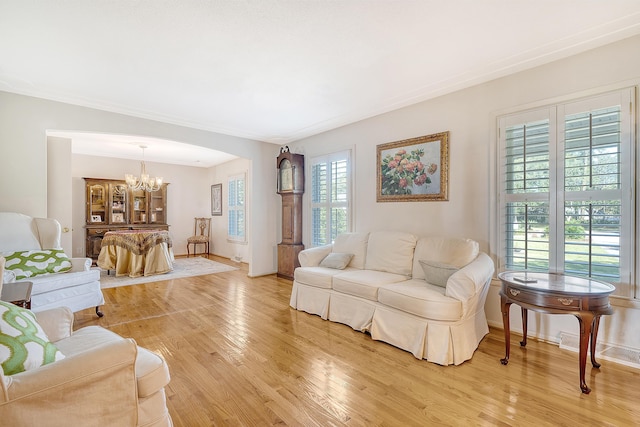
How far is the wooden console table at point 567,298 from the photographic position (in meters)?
1.91

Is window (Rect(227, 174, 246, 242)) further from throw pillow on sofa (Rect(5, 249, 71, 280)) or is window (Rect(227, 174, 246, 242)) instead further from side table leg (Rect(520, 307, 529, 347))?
side table leg (Rect(520, 307, 529, 347))

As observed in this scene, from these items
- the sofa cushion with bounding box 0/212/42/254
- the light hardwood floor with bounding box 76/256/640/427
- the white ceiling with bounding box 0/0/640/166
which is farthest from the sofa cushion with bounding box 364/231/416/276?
the sofa cushion with bounding box 0/212/42/254

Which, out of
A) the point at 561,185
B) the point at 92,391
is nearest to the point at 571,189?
the point at 561,185

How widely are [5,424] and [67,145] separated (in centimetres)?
465

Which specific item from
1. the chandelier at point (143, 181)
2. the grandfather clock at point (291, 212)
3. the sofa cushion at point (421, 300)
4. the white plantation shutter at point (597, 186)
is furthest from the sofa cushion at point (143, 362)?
the chandelier at point (143, 181)

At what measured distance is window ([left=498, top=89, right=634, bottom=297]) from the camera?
230 centimetres

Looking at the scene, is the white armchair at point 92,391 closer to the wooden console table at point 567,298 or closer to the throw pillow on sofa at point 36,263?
the wooden console table at point 567,298

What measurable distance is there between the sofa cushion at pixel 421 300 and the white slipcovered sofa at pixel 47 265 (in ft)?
10.6

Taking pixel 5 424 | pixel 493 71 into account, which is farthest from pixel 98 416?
pixel 493 71

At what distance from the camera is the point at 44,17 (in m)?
2.08

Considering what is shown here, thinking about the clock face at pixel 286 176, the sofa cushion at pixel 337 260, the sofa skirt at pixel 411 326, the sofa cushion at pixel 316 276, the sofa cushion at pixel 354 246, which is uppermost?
the clock face at pixel 286 176

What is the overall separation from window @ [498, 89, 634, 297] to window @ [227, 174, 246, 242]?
5.73m

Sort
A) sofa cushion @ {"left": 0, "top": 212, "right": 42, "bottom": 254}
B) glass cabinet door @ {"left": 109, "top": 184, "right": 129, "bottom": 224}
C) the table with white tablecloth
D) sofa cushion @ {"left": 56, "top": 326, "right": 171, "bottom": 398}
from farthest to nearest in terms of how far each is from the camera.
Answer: glass cabinet door @ {"left": 109, "top": 184, "right": 129, "bottom": 224}
the table with white tablecloth
sofa cushion @ {"left": 0, "top": 212, "right": 42, "bottom": 254}
sofa cushion @ {"left": 56, "top": 326, "right": 171, "bottom": 398}

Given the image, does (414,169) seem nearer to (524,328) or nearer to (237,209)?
(524,328)
